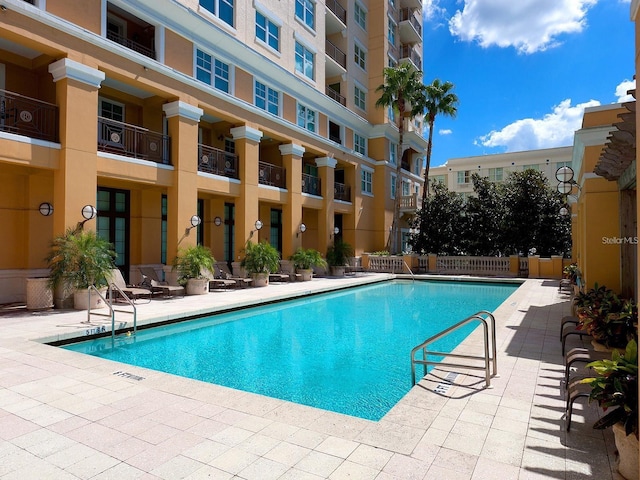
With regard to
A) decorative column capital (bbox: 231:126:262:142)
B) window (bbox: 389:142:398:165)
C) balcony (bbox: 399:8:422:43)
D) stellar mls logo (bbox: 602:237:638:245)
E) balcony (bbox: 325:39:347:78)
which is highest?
balcony (bbox: 399:8:422:43)

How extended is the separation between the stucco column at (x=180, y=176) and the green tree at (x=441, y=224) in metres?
17.5

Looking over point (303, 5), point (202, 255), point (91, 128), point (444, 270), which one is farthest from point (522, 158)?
point (91, 128)

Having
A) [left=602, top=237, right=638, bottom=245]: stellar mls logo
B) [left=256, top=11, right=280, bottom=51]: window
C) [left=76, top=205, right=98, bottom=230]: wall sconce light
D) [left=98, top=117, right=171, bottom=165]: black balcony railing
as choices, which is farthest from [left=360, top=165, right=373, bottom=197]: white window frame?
[left=602, top=237, right=638, bottom=245]: stellar mls logo

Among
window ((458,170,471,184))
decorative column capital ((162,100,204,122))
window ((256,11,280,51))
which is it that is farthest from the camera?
window ((458,170,471,184))

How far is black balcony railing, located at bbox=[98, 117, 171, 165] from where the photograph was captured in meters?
13.6

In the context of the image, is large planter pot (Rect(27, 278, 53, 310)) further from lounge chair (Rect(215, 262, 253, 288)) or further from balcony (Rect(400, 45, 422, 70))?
balcony (Rect(400, 45, 422, 70))

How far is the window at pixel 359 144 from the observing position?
92.2 ft

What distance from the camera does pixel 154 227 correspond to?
17219mm

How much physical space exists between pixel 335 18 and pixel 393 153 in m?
10.1

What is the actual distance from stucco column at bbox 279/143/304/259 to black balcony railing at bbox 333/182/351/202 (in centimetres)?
499

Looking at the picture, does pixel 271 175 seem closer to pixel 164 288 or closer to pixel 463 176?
pixel 164 288

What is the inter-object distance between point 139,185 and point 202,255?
3.92 metres

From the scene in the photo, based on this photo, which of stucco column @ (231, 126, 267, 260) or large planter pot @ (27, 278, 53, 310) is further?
stucco column @ (231, 126, 267, 260)

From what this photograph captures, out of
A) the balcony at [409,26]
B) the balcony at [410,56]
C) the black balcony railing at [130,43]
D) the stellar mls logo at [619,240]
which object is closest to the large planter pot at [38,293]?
the black balcony railing at [130,43]
